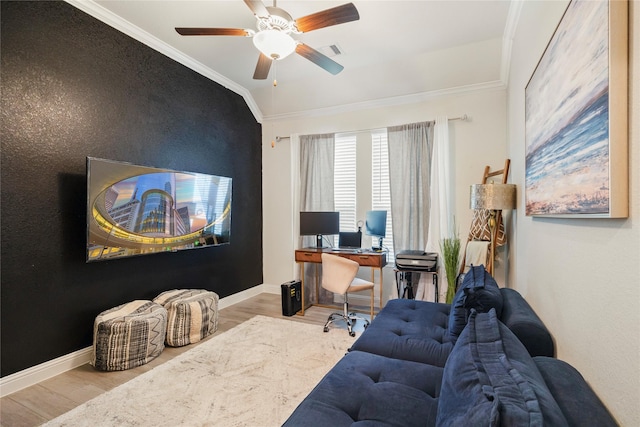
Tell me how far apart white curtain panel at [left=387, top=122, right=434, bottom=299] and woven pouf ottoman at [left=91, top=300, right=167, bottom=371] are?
294cm

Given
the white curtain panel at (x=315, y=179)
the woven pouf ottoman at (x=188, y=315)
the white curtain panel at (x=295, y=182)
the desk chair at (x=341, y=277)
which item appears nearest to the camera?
the woven pouf ottoman at (x=188, y=315)

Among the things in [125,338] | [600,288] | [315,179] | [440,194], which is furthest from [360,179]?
[600,288]

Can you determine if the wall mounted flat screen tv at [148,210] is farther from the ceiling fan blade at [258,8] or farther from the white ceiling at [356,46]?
the ceiling fan blade at [258,8]

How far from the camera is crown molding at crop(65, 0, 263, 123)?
8.64 feet

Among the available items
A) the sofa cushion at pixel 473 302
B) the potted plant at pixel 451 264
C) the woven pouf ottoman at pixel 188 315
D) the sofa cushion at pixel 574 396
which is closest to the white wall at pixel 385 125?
the potted plant at pixel 451 264

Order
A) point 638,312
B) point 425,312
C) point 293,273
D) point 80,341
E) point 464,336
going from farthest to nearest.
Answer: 1. point 293,273
2. point 80,341
3. point 425,312
4. point 464,336
5. point 638,312

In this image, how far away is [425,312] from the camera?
2.41m

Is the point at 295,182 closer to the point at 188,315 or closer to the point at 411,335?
the point at 188,315

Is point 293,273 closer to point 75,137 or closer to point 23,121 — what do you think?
point 75,137

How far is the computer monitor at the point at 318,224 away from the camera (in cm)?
411

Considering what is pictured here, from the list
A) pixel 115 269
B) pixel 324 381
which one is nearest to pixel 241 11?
pixel 115 269

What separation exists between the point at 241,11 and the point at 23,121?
1.97 m

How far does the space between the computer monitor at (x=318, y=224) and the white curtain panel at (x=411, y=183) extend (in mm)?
832

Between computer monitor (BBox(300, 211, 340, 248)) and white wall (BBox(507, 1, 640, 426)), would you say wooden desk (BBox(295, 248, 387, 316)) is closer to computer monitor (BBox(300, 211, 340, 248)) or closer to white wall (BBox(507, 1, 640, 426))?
computer monitor (BBox(300, 211, 340, 248))
